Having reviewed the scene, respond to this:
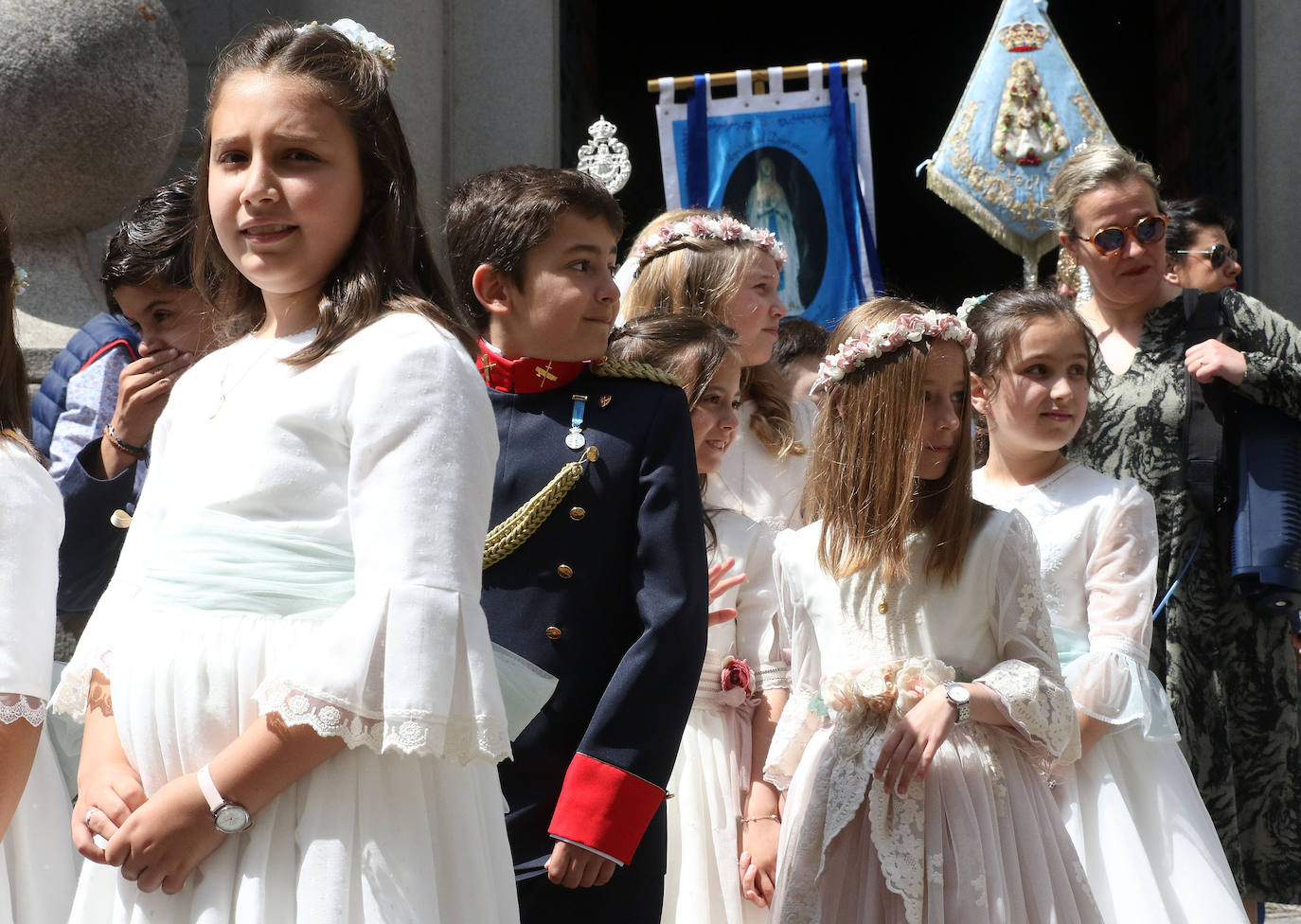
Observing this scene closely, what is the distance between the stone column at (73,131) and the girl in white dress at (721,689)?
2.67 meters

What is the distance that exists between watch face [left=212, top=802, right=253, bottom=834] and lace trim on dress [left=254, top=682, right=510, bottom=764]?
0.11 m

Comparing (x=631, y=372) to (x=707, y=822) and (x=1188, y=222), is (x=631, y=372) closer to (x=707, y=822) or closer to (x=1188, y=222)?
(x=707, y=822)

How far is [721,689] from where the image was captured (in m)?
3.37

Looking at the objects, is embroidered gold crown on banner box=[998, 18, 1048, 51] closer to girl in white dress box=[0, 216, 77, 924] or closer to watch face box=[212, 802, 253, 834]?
girl in white dress box=[0, 216, 77, 924]

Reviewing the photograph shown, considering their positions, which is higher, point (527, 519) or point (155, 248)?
point (155, 248)

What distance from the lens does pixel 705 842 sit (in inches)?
129

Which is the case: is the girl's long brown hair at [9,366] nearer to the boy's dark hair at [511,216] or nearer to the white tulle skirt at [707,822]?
the boy's dark hair at [511,216]

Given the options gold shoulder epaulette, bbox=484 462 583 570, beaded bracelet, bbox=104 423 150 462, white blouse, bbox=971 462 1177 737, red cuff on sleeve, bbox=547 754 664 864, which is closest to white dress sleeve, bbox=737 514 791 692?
white blouse, bbox=971 462 1177 737

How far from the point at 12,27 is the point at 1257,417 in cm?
402

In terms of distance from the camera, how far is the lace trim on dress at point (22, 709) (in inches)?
86.6

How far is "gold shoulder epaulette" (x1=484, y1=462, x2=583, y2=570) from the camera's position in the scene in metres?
2.48

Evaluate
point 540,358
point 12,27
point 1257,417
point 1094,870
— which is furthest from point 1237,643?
point 12,27

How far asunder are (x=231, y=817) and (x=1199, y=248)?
3.96m

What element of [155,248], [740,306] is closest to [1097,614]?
[740,306]
